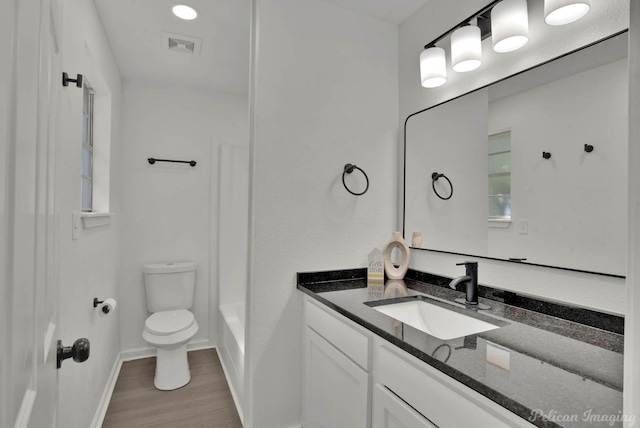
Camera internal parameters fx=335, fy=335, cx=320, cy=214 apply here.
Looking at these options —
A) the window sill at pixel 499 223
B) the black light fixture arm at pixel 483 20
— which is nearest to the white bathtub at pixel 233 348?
the window sill at pixel 499 223

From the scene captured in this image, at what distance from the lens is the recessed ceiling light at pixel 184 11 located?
6.34 feet

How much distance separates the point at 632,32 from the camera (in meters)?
0.55

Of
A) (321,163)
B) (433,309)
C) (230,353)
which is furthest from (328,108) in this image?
(230,353)

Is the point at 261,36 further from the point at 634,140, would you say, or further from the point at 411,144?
the point at 634,140

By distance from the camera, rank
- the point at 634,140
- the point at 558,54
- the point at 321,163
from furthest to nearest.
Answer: the point at 321,163, the point at 558,54, the point at 634,140

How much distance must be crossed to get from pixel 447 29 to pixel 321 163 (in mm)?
959

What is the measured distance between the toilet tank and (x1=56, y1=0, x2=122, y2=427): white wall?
423 millimetres

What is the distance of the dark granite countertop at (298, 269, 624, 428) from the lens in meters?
0.69

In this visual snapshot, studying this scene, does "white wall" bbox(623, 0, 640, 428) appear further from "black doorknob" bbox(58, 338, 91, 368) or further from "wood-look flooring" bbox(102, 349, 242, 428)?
"wood-look flooring" bbox(102, 349, 242, 428)

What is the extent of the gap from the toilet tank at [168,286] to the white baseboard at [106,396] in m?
0.48

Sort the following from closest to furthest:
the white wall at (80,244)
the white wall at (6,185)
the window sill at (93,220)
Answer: the white wall at (6,185)
the white wall at (80,244)
the window sill at (93,220)

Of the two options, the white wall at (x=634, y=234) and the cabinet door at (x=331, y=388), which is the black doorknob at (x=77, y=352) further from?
the white wall at (x=634, y=234)

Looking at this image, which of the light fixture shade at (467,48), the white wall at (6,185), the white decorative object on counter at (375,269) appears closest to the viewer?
the white wall at (6,185)

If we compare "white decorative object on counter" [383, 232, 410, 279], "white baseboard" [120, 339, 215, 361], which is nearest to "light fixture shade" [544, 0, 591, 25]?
"white decorative object on counter" [383, 232, 410, 279]
